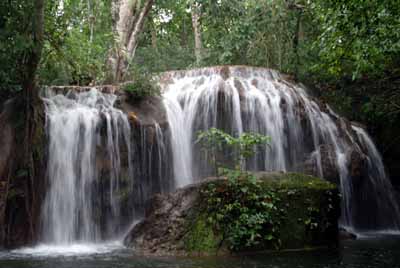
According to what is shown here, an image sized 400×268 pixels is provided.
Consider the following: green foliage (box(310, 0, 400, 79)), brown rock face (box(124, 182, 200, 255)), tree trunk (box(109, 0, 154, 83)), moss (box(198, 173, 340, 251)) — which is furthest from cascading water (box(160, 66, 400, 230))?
tree trunk (box(109, 0, 154, 83))

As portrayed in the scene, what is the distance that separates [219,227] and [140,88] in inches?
202

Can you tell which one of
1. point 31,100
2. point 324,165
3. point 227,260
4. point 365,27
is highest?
point 365,27

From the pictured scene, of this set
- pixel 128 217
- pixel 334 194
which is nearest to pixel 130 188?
pixel 128 217

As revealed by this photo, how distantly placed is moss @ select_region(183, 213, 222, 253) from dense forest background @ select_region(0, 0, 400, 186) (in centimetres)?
338

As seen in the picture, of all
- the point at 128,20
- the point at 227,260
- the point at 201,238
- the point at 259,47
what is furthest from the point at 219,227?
the point at 128,20

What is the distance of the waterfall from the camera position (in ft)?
33.4

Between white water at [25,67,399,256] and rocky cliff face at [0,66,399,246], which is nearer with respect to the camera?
rocky cliff face at [0,66,399,246]

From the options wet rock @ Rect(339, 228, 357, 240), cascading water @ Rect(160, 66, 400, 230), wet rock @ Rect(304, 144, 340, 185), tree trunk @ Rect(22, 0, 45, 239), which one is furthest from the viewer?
cascading water @ Rect(160, 66, 400, 230)

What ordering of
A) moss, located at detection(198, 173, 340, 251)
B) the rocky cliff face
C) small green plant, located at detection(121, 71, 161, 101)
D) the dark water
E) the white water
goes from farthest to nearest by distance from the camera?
small green plant, located at detection(121, 71, 161, 101)
the white water
the rocky cliff face
moss, located at detection(198, 173, 340, 251)
the dark water

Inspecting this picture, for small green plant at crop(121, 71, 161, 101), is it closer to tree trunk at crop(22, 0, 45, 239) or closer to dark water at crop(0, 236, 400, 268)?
tree trunk at crop(22, 0, 45, 239)

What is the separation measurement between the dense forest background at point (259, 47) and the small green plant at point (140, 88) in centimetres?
41

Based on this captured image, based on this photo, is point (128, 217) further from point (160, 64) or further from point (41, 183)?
point (160, 64)

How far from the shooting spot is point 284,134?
1260 centimetres

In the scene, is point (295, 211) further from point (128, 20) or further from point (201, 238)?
point (128, 20)
